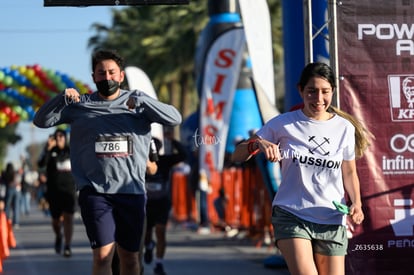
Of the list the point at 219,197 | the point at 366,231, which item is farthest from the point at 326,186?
the point at 219,197

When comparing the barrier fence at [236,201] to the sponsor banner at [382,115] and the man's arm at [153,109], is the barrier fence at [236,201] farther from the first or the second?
the man's arm at [153,109]

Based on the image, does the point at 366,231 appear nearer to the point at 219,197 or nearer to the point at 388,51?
the point at 388,51

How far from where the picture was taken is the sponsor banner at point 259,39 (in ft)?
45.5

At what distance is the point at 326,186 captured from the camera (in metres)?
7.30

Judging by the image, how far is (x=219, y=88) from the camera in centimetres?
2116

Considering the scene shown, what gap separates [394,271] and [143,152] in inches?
106

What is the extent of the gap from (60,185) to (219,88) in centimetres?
470

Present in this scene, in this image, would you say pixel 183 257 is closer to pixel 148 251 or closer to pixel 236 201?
pixel 148 251

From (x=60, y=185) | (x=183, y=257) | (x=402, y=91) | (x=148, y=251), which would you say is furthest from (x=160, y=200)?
(x=402, y=91)

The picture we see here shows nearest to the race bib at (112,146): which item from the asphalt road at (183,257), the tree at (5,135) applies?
the asphalt road at (183,257)

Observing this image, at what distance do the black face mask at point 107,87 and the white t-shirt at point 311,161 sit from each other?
54.4 inches

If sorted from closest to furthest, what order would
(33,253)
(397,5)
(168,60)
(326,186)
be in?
1. (326,186)
2. (397,5)
3. (33,253)
4. (168,60)

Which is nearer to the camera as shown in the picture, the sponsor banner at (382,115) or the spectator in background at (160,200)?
the sponsor banner at (382,115)

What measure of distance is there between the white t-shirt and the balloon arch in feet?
70.1
